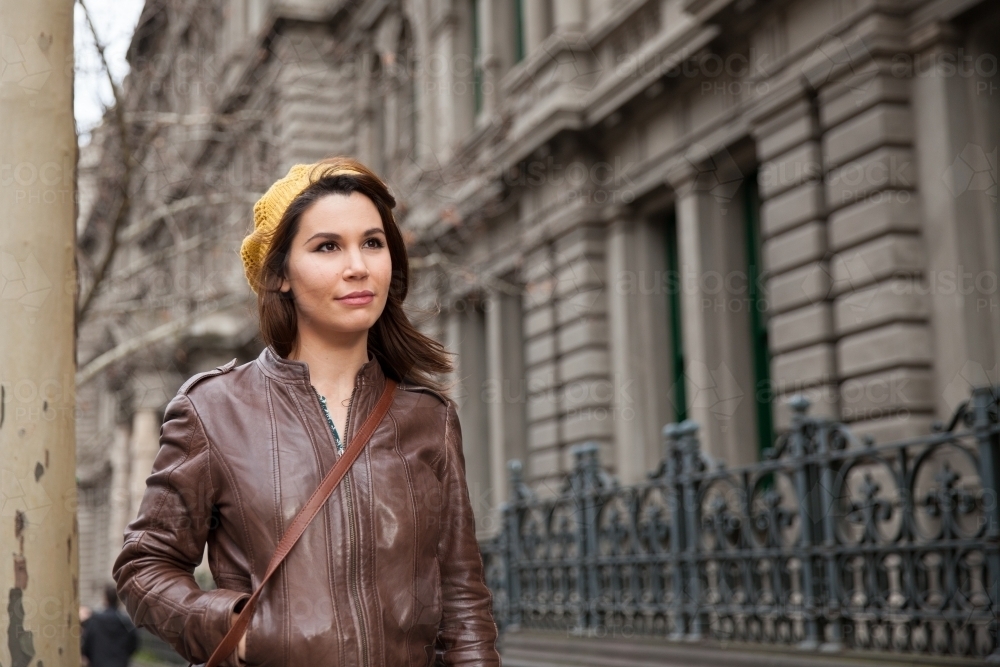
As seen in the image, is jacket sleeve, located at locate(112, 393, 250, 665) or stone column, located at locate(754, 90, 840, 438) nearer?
jacket sleeve, located at locate(112, 393, 250, 665)

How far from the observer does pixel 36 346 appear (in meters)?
3.19

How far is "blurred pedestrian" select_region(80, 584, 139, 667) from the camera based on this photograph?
48.5 ft

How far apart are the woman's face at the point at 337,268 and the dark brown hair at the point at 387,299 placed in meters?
0.03

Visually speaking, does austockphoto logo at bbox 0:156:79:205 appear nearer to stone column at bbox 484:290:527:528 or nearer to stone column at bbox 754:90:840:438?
stone column at bbox 754:90:840:438

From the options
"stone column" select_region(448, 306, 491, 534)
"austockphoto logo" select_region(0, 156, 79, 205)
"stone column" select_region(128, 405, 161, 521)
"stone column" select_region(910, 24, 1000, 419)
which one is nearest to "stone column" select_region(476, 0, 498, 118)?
"stone column" select_region(448, 306, 491, 534)

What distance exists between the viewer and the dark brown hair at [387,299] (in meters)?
2.54

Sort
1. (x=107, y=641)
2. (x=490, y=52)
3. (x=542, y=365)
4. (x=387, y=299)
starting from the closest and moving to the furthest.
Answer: (x=387, y=299)
(x=107, y=641)
(x=542, y=365)
(x=490, y=52)

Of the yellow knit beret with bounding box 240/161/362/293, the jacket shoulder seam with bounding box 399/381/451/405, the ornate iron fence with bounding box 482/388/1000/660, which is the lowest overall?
the ornate iron fence with bounding box 482/388/1000/660

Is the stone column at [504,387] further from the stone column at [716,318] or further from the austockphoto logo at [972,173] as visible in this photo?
the austockphoto logo at [972,173]

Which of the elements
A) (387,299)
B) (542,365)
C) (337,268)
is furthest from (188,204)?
(337,268)

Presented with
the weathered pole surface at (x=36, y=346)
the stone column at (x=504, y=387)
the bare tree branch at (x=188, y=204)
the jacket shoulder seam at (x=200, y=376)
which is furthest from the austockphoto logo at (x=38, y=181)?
the stone column at (x=504, y=387)

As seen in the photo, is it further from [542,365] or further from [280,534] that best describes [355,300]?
[542,365]

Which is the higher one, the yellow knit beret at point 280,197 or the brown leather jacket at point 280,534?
the yellow knit beret at point 280,197

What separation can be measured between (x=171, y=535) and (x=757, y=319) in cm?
1355
